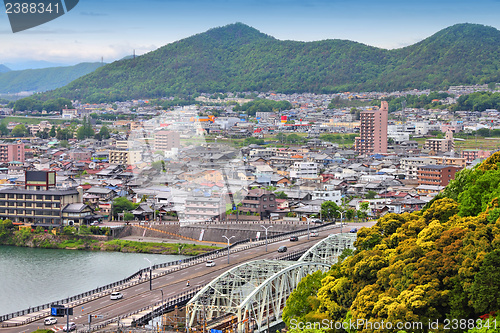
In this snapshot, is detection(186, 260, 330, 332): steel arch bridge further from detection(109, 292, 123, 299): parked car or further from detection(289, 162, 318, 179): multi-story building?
detection(289, 162, 318, 179): multi-story building

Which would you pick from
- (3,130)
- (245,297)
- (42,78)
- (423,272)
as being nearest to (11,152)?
(3,130)

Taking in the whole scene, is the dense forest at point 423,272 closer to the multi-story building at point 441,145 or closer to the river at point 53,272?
the river at point 53,272

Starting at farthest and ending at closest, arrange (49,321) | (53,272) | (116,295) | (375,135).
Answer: (375,135)
(53,272)
(116,295)
(49,321)

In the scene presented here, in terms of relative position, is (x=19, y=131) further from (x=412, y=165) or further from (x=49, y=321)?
(x=49, y=321)

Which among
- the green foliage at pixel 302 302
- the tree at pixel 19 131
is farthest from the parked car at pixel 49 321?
the tree at pixel 19 131

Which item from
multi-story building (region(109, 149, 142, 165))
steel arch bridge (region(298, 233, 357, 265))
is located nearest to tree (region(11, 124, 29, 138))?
multi-story building (region(109, 149, 142, 165))
